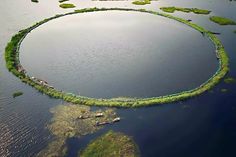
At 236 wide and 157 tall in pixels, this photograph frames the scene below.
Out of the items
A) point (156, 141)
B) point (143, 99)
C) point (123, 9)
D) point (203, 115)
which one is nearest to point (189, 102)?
point (203, 115)

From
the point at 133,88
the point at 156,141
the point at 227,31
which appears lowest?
the point at 156,141

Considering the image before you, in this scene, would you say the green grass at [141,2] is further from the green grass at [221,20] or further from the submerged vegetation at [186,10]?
the green grass at [221,20]

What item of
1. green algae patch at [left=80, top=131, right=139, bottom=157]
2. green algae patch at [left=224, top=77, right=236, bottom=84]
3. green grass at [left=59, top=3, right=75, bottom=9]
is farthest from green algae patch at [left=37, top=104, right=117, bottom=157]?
green grass at [left=59, top=3, right=75, bottom=9]

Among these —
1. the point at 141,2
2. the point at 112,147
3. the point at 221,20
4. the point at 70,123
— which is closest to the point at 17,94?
the point at 70,123

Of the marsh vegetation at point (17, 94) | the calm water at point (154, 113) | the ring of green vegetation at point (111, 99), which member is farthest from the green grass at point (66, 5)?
the marsh vegetation at point (17, 94)

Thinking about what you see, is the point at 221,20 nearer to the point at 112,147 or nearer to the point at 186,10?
the point at 186,10

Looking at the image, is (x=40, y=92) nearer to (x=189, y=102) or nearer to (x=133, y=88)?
(x=133, y=88)

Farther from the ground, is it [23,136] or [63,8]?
Answer: [63,8]
